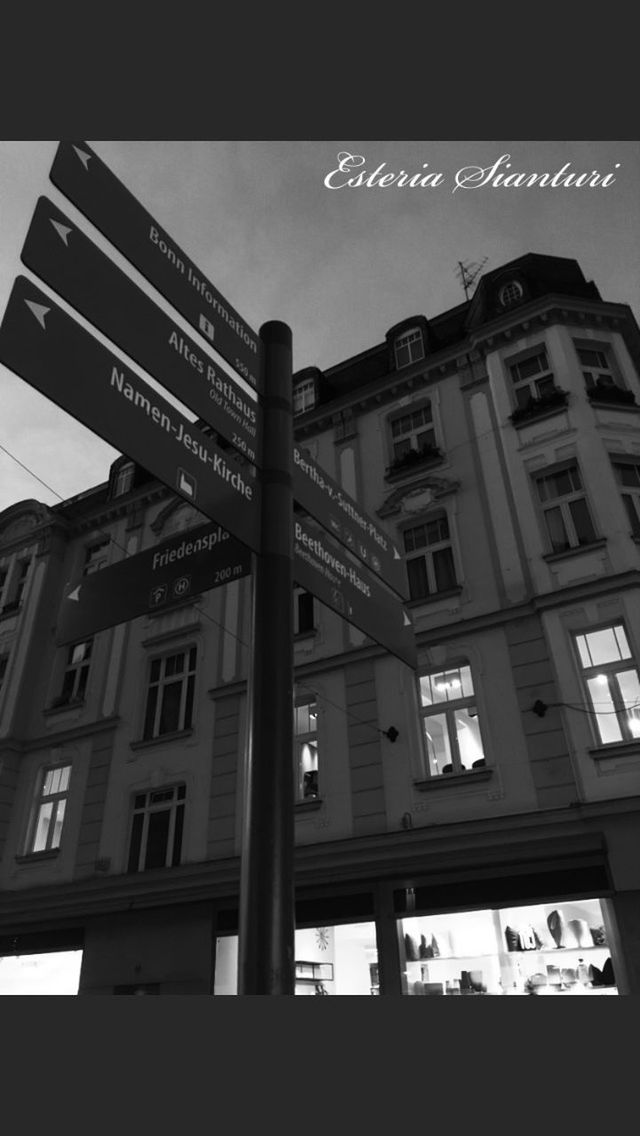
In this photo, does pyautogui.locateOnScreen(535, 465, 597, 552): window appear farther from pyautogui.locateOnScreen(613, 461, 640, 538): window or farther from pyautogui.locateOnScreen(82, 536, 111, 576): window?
pyautogui.locateOnScreen(82, 536, 111, 576): window

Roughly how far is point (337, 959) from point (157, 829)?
13.8 ft

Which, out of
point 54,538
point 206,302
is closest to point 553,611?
point 206,302

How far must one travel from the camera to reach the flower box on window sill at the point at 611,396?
1228 cm

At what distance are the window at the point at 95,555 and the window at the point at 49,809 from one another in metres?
5.04

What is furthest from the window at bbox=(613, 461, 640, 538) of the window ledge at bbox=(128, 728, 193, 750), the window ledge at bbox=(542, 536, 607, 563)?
the window ledge at bbox=(128, 728, 193, 750)

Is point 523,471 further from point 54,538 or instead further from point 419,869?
point 54,538

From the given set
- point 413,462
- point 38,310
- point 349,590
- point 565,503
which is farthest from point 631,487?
point 38,310

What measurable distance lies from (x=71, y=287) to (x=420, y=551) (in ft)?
33.8

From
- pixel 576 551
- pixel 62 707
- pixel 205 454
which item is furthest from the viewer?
pixel 62 707

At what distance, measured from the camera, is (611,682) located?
396 inches

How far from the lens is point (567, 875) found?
369 inches

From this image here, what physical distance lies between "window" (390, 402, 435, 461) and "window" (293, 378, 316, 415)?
250cm

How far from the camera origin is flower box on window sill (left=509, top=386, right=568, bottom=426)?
1255cm

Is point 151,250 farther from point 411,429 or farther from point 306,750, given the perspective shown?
point 411,429
